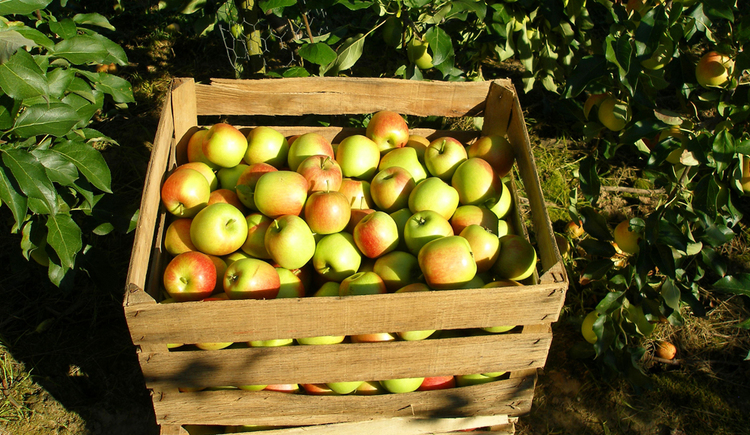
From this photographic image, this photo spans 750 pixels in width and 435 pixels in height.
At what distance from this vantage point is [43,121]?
1.86m

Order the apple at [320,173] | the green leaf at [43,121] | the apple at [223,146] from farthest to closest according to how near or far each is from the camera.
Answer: the apple at [223,146]
the apple at [320,173]
the green leaf at [43,121]

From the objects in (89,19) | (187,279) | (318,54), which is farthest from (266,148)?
(89,19)

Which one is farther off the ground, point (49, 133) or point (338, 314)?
point (49, 133)

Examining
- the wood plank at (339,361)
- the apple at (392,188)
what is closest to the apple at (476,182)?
the apple at (392,188)

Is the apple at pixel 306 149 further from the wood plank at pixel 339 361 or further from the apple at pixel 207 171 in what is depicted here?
the wood plank at pixel 339 361

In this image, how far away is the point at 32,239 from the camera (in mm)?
2197

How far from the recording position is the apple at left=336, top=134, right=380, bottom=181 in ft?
7.97

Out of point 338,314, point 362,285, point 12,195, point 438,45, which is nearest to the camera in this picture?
point 338,314

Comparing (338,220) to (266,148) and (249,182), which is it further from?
(266,148)

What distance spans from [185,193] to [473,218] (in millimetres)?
1188

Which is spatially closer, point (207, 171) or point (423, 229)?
point (423, 229)

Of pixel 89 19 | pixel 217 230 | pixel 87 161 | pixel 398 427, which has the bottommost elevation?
pixel 398 427

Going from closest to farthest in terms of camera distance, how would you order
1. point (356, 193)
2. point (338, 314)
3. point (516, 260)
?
point (338, 314) < point (516, 260) < point (356, 193)

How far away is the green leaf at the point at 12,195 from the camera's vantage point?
1780mm
